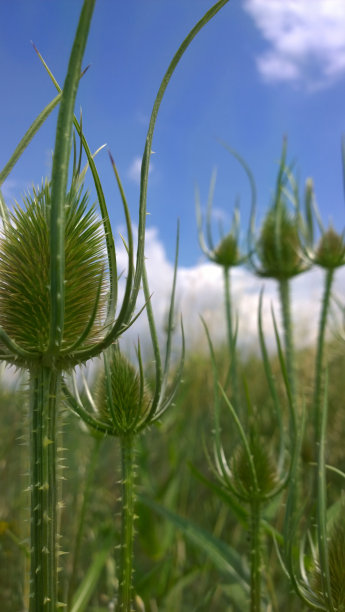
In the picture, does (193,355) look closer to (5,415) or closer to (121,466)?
(5,415)

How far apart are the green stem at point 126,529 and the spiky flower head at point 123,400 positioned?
4 centimetres

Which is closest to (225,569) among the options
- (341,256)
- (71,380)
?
(71,380)

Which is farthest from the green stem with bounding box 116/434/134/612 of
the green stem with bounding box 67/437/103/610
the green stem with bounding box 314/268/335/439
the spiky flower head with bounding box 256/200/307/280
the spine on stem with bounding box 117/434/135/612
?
the spiky flower head with bounding box 256/200/307/280

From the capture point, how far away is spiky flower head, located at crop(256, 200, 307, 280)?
8.63 ft

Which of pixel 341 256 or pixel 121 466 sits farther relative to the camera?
pixel 341 256

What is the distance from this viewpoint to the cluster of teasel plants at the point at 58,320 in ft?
2.51

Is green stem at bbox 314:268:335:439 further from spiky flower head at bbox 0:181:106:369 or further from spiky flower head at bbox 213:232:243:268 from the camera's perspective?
spiky flower head at bbox 0:181:106:369

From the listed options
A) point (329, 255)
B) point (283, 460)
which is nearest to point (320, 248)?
point (329, 255)

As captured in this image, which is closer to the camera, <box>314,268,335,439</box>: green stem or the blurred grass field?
the blurred grass field

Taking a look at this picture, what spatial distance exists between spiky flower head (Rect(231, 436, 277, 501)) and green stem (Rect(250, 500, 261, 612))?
0.12ft

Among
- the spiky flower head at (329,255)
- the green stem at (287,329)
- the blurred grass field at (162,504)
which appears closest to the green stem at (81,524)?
the blurred grass field at (162,504)

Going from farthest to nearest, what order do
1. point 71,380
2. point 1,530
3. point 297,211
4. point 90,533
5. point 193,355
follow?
point 193,355 → point 90,533 → point 297,211 → point 1,530 → point 71,380

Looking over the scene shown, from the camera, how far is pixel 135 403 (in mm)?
1117

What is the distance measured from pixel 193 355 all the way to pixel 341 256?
2195 mm
